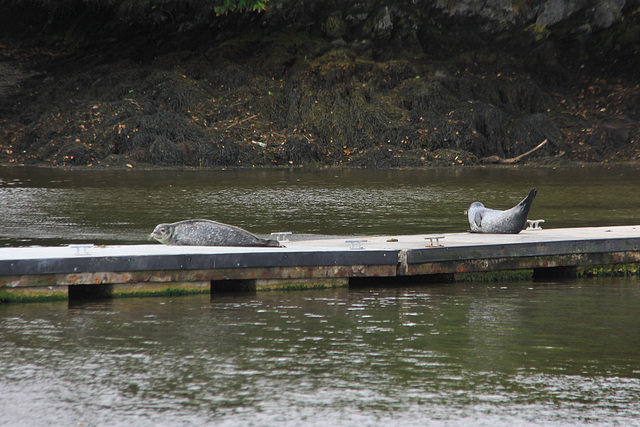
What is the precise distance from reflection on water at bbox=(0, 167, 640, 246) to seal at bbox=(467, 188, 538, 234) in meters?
→ 2.30

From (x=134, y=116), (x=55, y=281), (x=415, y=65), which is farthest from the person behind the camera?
(x=415, y=65)

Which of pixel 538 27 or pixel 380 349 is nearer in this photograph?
pixel 380 349

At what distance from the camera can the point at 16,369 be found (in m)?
7.32

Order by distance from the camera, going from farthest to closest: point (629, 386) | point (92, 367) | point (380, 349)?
point (380, 349), point (92, 367), point (629, 386)

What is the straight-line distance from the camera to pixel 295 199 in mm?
21594

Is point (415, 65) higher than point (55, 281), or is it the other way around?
point (415, 65)

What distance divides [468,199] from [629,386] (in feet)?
49.6

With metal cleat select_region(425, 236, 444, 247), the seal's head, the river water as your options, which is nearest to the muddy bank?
the river water

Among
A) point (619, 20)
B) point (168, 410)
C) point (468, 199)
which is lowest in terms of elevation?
point (168, 410)

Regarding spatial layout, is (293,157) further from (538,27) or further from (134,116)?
(538,27)

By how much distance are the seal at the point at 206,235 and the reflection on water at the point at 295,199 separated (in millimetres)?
2672

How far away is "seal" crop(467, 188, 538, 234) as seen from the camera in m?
12.6

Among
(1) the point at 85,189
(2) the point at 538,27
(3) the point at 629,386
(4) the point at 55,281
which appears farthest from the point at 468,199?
(2) the point at 538,27

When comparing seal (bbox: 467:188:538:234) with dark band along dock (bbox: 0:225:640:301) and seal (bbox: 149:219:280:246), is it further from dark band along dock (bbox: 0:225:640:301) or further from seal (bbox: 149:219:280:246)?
seal (bbox: 149:219:280:246)
